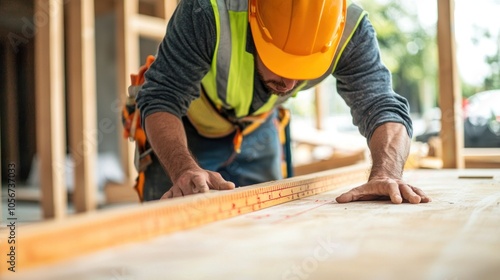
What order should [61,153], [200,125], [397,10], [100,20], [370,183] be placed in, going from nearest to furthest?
[370,183]
[200,125]
[61,153]
[100,20]
[397,10]

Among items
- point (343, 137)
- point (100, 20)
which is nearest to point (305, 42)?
point (343, 137)

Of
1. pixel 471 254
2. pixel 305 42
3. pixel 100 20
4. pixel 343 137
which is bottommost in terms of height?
pixel 471 254

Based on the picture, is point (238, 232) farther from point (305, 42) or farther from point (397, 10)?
point (397, 10)

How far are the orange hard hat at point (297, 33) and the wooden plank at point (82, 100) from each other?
10.00 feet

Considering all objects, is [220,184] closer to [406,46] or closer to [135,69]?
[135,69]

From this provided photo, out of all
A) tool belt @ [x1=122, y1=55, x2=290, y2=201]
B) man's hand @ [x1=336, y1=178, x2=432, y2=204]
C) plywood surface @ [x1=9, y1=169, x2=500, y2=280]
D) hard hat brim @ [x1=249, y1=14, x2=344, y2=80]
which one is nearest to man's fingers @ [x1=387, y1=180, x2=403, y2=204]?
man's hand @ [x1=336, y1=178, x2=432, y2=204]

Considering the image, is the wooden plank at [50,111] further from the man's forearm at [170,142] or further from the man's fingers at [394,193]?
the man's fingers at [394,193]

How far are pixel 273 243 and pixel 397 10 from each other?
10.6 meters

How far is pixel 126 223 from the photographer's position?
121 cm

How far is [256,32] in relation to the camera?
2266mm

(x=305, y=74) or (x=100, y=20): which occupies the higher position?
(x=100, y=20)


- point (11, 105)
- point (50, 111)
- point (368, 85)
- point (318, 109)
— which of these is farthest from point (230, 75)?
point (11, 105)

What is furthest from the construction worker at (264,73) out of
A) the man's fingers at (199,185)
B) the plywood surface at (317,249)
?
the plywood surface at (317,249)

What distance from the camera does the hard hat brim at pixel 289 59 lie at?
88.8 inches
